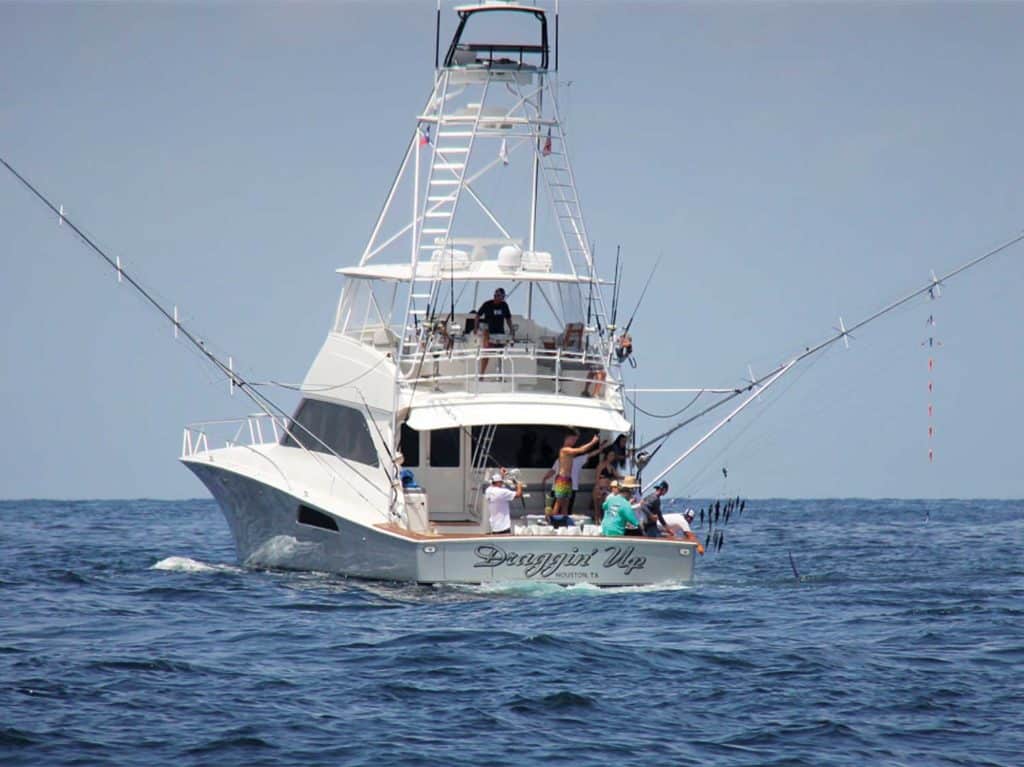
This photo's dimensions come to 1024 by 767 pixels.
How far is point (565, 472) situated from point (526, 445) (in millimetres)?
1727

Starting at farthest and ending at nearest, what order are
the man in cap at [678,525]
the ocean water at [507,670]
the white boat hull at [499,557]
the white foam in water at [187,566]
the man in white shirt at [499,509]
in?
the white foam in water at [187,566]
the man in cap at [678,525]
the man in white shirt at [499,509]
the white boat hull at [499,557]
the ocean water at [507,670]

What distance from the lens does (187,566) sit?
24281 mm

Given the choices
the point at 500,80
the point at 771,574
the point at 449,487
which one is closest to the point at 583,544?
the point at 449,487

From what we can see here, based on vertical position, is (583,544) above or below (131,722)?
above

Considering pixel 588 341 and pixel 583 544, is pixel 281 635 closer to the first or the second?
pixel 583 544

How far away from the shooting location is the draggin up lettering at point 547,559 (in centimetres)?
1931

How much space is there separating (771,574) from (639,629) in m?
7.07

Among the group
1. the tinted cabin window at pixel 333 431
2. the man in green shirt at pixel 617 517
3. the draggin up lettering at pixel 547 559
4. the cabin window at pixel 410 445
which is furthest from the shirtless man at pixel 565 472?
the tinted cabin window at pixel 333 431

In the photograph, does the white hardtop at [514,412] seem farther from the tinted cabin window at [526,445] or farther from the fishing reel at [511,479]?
the tinted cabin window at [526,445]

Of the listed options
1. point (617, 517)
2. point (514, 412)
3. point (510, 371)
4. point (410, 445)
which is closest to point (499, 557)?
point (617, 517)

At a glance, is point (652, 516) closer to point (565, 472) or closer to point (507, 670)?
point (565, 472)

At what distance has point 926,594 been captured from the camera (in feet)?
67.9

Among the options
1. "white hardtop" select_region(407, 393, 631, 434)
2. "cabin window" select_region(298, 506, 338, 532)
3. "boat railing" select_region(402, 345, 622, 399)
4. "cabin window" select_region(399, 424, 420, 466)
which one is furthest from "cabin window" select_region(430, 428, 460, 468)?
"cabin window" select_region(298, 506, 338, 532)

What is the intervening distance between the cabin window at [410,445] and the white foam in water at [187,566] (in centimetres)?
302
